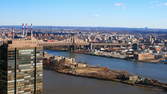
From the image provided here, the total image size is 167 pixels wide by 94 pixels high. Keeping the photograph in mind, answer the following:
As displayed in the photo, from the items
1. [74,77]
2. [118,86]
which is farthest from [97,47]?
[118,86]

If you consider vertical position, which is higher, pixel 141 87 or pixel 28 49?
pixel 28 49

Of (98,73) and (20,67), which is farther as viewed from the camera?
(98,73)

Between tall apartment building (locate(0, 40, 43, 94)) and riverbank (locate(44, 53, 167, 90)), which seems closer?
tall apartment building (locate(0, 40, 43, 94))

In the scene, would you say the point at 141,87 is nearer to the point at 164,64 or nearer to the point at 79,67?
the point at 79,67

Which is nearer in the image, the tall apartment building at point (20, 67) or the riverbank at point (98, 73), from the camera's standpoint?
the tall apartment building at point (20, 67)

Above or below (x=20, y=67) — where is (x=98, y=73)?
below
